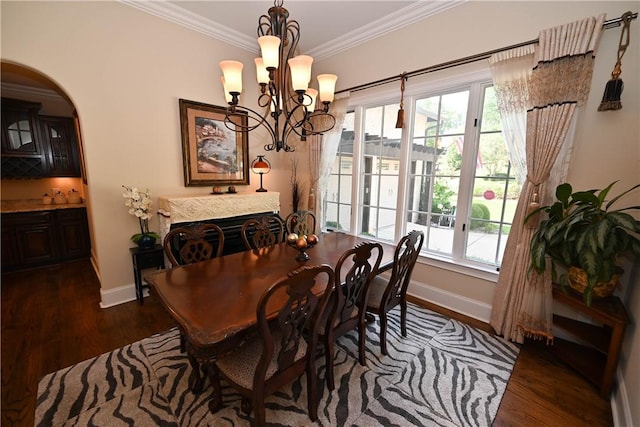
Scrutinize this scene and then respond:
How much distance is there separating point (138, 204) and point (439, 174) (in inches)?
128

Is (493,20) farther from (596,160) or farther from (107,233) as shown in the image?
(107,233)

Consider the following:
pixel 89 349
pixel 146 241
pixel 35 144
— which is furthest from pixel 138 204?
pixel 35 144

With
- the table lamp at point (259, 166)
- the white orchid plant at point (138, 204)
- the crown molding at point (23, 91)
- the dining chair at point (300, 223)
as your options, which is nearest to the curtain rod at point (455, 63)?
the table lamp at point (259, 166)

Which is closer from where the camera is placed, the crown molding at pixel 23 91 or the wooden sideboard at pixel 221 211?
the wooden sideboard at pixel 221 211

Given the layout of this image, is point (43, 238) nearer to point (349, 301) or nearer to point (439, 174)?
point (349, 301)

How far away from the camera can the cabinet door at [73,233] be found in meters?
3.74

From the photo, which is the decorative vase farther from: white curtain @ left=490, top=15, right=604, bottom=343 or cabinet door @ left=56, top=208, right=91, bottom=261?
white curtain @ left=490, top=15, right=604, bottom=343

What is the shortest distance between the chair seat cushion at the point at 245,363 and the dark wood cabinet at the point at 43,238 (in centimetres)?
413

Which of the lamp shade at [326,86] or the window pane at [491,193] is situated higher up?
the lamp shade at [326,86]

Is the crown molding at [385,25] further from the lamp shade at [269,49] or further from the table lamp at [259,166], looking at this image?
the lamp shade at [269,49]

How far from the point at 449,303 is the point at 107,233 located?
373 cm

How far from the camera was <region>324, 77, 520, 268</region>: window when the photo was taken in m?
2.40

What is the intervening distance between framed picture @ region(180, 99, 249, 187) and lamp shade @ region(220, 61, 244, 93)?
1.36m

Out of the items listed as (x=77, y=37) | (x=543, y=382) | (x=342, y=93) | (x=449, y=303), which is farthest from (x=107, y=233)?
(x=543, y=382)
